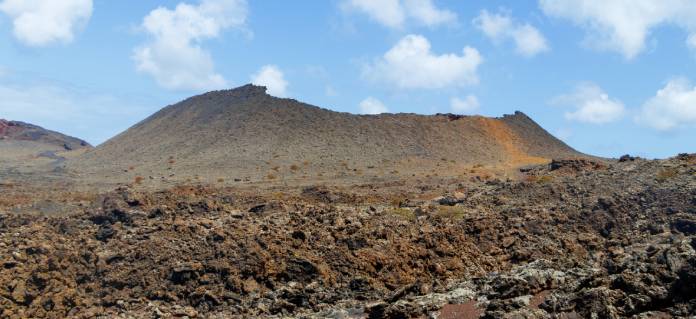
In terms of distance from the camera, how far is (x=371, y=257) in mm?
19062

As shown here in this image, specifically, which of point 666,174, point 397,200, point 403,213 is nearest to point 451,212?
point 403,213

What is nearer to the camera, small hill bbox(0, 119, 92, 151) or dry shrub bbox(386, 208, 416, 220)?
dry shrub bbox(386, 208, 416, 220)

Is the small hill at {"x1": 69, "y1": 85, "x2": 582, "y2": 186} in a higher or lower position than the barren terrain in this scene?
higher

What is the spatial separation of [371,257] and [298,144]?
34.7m

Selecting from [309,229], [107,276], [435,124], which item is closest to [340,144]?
[435,124]

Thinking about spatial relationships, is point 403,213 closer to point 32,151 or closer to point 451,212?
point 451,212

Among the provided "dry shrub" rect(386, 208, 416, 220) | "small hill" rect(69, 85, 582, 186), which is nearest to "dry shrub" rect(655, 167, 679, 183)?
"dry shrub" rect(386, 208, 416, 220)

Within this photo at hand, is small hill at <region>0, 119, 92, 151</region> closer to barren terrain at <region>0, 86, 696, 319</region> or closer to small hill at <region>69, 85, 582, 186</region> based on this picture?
small hill at <region>69, 85, 582, 186</region>

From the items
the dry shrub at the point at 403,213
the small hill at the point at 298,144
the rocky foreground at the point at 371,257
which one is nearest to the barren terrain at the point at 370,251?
the rocky foreground at the point at 371,257

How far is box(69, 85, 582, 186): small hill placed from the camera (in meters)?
46.8

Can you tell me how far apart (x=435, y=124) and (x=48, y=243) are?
44256 millimetres

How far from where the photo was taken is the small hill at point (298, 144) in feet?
154

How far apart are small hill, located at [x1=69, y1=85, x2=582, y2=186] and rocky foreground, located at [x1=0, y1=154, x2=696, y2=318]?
63.1 feet

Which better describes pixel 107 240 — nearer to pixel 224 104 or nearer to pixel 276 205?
pixel 276 205
